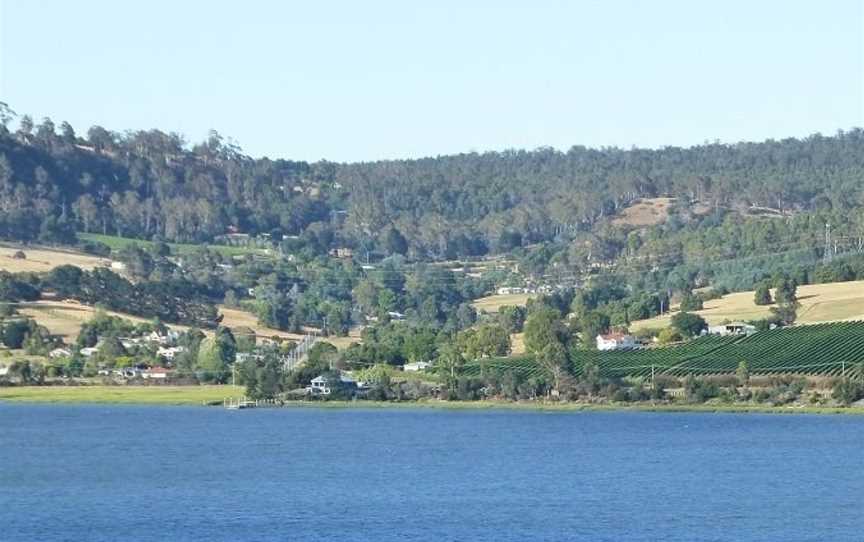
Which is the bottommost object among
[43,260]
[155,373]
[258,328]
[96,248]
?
[155,373]

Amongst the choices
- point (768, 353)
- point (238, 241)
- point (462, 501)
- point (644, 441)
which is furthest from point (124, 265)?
point (462, 501)

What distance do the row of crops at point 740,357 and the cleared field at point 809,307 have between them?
503cm

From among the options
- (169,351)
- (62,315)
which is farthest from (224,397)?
(62,315)

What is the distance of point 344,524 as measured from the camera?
48438 millimetres

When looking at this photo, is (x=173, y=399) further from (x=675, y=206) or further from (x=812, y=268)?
(x=675, y=206)

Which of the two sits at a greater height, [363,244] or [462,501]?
[363,244]

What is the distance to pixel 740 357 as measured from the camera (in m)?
91.3

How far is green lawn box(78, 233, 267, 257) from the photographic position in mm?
163887

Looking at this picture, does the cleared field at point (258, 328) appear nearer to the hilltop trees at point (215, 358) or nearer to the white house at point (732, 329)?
the hilltop trees at point (215, 358)

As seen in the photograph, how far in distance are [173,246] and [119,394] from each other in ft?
250

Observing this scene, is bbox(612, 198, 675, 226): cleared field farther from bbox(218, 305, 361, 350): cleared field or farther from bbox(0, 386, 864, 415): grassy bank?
bbox(0, 386, 864, 415): grassy bank

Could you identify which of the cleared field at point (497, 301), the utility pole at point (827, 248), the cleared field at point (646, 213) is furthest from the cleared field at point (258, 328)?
the cleared field at point (646, 213)

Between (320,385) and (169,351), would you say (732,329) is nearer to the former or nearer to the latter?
(320,385)

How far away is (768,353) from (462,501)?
41.0m
